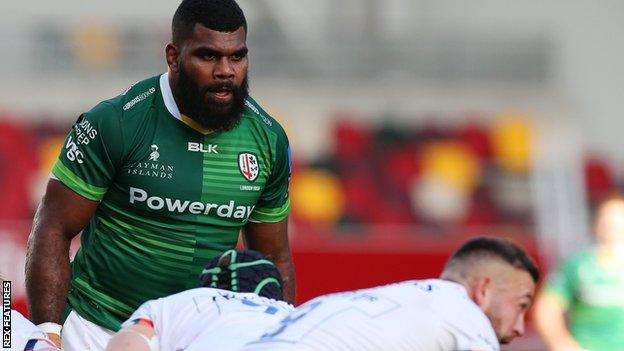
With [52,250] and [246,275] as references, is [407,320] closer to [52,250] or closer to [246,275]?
[246,275]

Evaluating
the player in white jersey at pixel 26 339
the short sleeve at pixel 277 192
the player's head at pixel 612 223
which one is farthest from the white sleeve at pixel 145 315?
the player's head at pixel 612 223

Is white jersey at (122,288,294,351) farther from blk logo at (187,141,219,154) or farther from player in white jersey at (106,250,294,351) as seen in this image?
blk logo at (187,141,219,154)

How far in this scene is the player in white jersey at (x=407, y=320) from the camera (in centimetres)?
454

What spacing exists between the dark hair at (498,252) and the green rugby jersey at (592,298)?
4.60 meters

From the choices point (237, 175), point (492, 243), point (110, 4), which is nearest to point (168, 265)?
point (237, 175)

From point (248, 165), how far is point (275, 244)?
A: 20.4 inches

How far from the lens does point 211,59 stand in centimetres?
574

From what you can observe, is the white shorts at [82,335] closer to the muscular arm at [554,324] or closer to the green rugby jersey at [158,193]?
the green rugby jersey at [158,193]

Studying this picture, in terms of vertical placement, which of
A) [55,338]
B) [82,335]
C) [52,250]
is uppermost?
[52,250]

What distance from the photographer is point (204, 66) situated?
5.74m

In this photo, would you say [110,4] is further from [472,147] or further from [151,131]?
[151,131]

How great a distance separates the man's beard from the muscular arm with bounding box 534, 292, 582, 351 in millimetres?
4381

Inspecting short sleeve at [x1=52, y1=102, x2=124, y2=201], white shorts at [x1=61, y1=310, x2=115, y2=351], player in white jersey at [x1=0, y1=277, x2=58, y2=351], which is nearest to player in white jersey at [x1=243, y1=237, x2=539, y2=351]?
player in white jersey at [x1=0, y1=277, x2=58, y2=351]

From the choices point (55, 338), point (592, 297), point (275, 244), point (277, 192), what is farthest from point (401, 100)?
point (55, 338)
